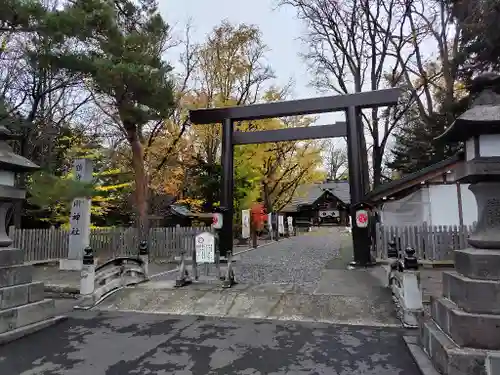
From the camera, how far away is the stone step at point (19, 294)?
5773 mm

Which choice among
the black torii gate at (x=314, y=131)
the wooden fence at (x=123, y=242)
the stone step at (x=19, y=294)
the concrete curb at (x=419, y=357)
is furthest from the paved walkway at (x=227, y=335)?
the wooden fence at (x=123, y=242)

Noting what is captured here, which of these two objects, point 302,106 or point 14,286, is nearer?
point 14,286

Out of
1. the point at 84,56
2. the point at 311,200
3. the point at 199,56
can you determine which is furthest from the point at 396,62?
the point at 311,200

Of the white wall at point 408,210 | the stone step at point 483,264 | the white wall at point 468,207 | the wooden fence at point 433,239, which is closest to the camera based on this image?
the stone step at point 483,264

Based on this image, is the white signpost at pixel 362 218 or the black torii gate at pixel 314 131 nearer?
the white signpost at pixel 362 218

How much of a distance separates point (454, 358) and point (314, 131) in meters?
10.9

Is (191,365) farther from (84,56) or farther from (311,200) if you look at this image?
(311,200)

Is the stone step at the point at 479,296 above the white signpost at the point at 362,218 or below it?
below

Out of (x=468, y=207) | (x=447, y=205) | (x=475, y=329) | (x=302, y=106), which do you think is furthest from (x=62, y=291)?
(x=468, y=207)

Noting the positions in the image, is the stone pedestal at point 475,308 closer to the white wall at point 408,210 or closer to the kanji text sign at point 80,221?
the white wall at point 408,210

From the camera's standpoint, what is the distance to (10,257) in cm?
615

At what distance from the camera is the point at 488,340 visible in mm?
3820

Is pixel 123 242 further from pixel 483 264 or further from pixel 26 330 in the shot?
pixel 483 264

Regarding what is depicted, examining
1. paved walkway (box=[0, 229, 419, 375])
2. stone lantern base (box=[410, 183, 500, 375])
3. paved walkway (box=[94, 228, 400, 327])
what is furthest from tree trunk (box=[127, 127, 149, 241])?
stone lantern base (box=[410, 183, 500, 375])
